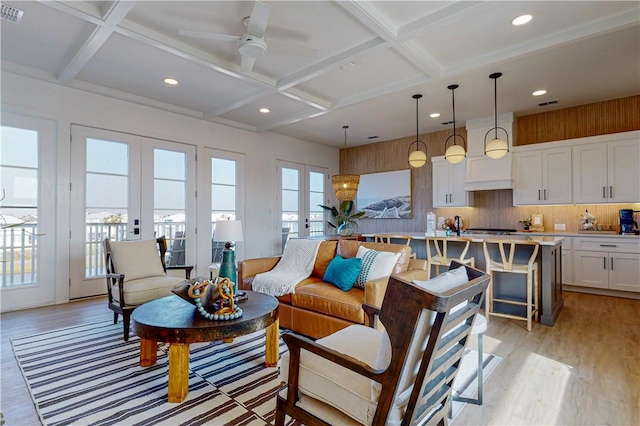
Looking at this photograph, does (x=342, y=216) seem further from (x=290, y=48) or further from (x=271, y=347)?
(x=271, y=347)

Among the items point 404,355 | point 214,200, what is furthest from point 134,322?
point 214,200

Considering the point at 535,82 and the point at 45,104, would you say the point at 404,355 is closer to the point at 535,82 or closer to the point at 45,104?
the point at 535,82

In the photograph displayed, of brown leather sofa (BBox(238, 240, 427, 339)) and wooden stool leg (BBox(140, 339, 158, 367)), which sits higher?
brown leather sofa (BBox(238, 240, 427, 339))

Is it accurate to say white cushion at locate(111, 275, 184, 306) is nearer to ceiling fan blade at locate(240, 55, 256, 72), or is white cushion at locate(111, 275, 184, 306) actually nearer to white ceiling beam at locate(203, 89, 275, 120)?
ceiling fan blade at locate(240, 55, 256, 72)

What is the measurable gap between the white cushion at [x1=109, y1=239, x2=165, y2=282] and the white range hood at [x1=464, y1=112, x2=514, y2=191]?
522cm

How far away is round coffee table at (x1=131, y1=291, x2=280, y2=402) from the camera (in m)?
1.99

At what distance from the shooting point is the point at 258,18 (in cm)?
267

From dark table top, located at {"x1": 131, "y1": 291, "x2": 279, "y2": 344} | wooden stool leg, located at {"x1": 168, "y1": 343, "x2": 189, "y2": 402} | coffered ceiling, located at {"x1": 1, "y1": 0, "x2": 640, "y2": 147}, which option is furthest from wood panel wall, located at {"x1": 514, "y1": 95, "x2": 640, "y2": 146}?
wooden stool leg, located at {"x1": 168, "y1": 343, "x2": 189, "y2": 402}

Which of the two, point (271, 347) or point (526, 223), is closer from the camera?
point (271, 347)

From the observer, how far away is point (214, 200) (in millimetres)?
5879

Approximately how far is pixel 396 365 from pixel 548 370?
2081mm

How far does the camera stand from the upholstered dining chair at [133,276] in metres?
3.14

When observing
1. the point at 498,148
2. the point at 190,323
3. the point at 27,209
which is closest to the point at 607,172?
the point at 498,148

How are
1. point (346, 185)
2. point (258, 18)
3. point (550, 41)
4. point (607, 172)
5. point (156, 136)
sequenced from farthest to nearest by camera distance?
point (346, 185) → point (156, 136) → point (607, 172) → point (550, 41) → point (258, 18)
